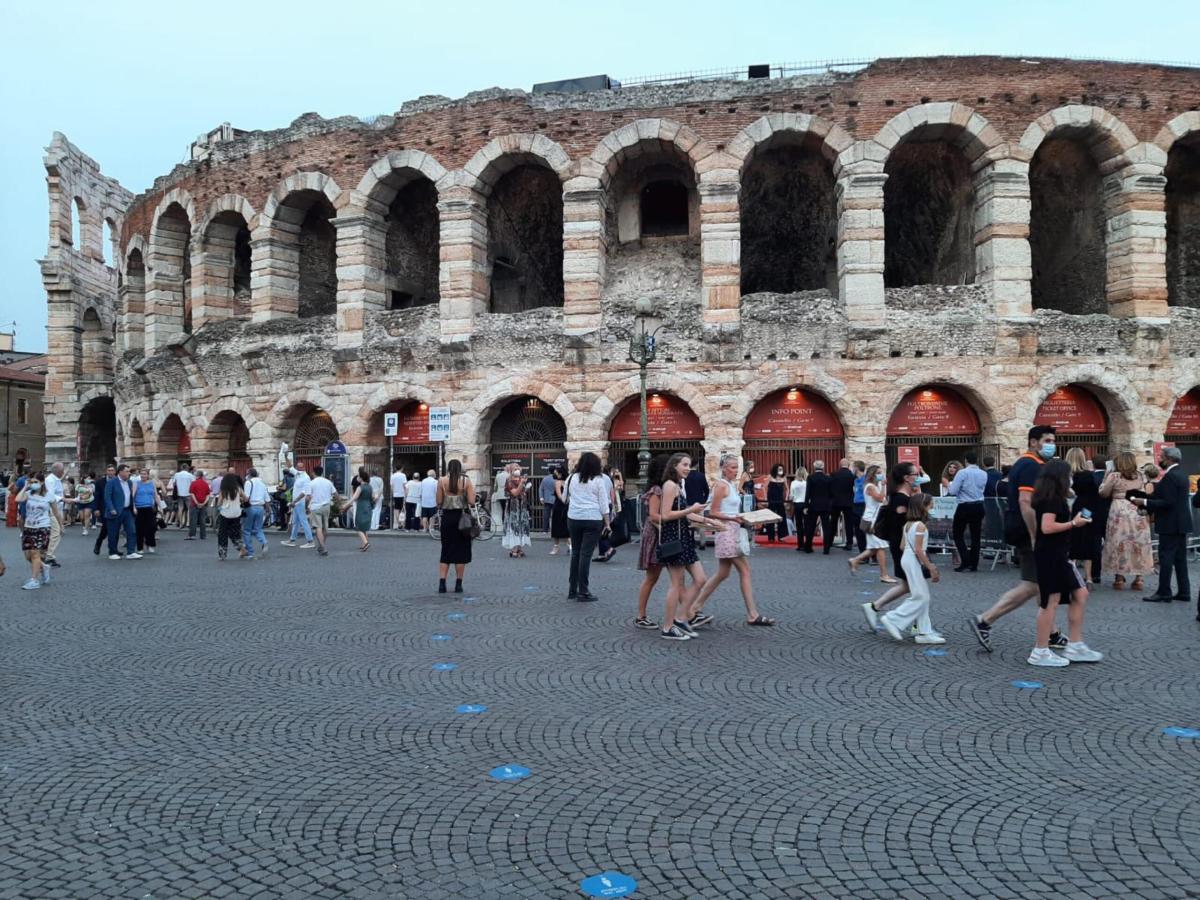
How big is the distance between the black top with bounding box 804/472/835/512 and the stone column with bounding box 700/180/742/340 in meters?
5.30

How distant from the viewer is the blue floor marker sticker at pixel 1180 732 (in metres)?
4.57

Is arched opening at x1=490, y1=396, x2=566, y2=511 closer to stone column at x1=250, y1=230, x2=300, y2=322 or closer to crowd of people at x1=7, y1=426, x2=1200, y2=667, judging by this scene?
crowd of people at x1=7, y1=426, x2=1200, y2=667

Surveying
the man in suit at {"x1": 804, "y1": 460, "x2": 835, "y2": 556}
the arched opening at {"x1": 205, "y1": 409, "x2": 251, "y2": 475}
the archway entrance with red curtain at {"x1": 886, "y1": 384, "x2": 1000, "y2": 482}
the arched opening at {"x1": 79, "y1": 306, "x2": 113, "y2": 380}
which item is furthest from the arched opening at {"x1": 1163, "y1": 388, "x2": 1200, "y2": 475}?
the arched opening at {"x1": 79, "y1": 306, "x2": 113, "y2": 380}

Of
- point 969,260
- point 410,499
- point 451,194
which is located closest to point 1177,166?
point 969,260

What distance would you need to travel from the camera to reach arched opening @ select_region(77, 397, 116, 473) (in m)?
31.2

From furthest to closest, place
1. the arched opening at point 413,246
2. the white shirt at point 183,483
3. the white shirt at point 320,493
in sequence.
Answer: the arched opening at point 413,246 < the white shirt at point 183,483 < the white shirt at point 320,493

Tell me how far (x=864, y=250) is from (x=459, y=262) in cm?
951

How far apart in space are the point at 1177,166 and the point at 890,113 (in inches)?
307

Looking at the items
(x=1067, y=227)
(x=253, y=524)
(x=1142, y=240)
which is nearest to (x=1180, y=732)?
(x=253, y=524)

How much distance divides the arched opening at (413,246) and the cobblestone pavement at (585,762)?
1696cm

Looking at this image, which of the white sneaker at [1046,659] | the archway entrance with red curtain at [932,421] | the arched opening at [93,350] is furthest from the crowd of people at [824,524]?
the arched opening at [93,350]

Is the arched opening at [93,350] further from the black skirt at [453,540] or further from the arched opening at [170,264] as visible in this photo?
the black skirt at [453,540]

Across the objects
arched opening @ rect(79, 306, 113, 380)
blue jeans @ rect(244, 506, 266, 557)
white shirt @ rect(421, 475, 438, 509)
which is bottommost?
blue jeans @ rect(244, 506, 266, 557)

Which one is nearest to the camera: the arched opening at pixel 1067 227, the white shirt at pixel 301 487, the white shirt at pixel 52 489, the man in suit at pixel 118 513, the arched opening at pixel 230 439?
the white shirt at pixel 52 489
